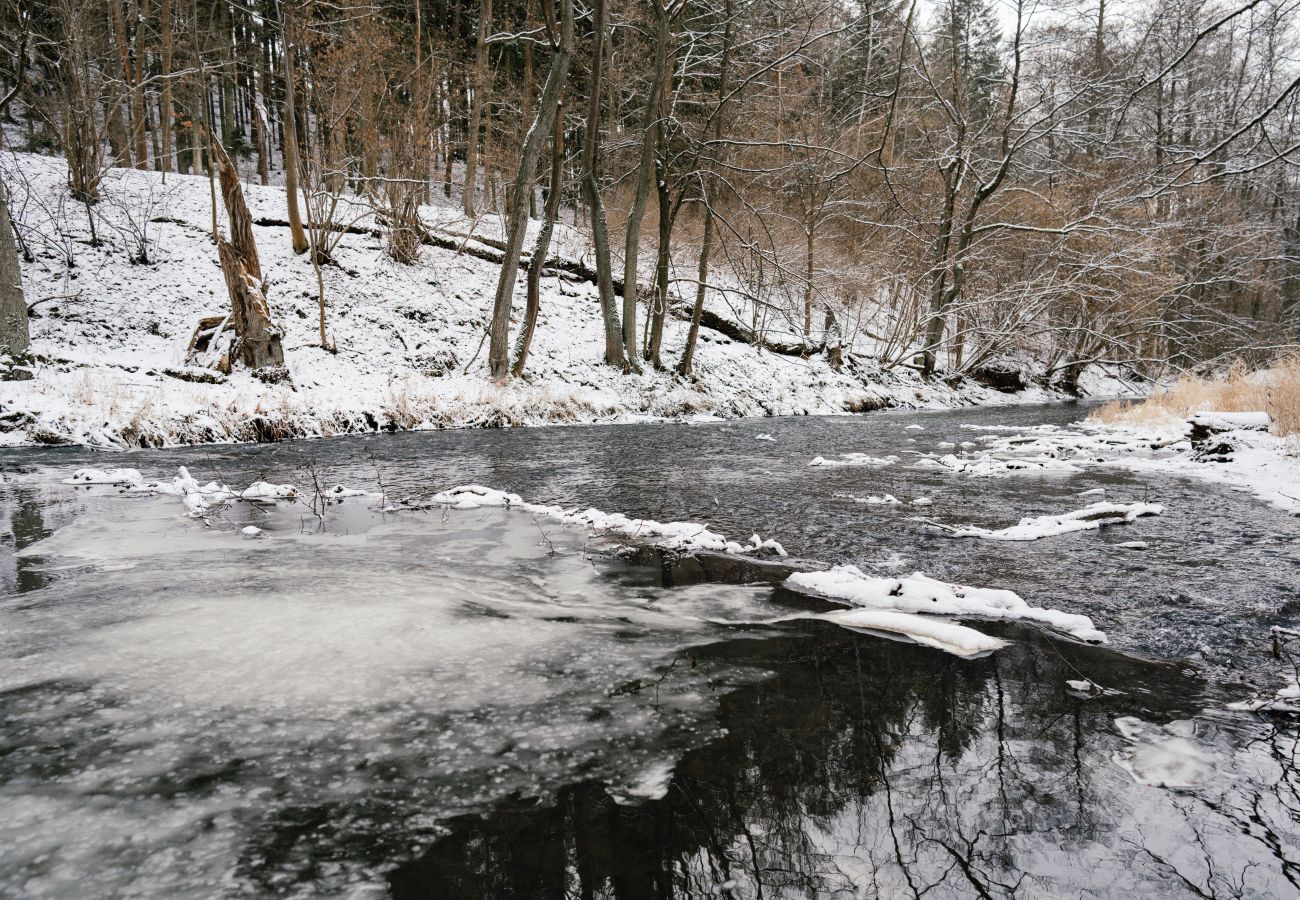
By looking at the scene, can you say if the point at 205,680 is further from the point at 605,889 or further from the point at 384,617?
the point at 605,889

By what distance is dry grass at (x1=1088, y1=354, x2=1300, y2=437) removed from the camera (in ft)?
27.7

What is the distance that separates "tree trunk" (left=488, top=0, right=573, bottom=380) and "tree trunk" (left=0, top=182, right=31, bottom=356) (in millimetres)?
7576

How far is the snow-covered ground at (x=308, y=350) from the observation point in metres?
11.0

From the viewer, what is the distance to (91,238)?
1656cm

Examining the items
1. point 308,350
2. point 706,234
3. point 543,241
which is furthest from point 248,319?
point 706,234

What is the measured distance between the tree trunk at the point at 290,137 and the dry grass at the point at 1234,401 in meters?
18.1

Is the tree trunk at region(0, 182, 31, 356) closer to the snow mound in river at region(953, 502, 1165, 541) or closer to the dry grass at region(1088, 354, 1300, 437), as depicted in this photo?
the snow mound in river at region(953, 502, 1165, 541)

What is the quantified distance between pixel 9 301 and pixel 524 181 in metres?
8.55

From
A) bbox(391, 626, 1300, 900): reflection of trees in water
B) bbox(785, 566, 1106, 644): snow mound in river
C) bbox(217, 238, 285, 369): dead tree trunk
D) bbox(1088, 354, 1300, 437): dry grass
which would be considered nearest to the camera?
bbox(391, 626, 1300, 900): reflection of trees in water

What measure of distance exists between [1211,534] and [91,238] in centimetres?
2140

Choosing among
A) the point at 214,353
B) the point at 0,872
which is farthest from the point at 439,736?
the point at 214,353

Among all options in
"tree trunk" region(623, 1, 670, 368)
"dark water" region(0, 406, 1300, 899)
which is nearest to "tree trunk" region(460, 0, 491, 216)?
"tree trunk" region(623, 1, 670, 368)

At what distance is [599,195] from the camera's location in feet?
52.7

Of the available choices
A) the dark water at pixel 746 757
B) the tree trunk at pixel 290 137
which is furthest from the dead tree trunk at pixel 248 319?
the dark water at pixel 746 757
